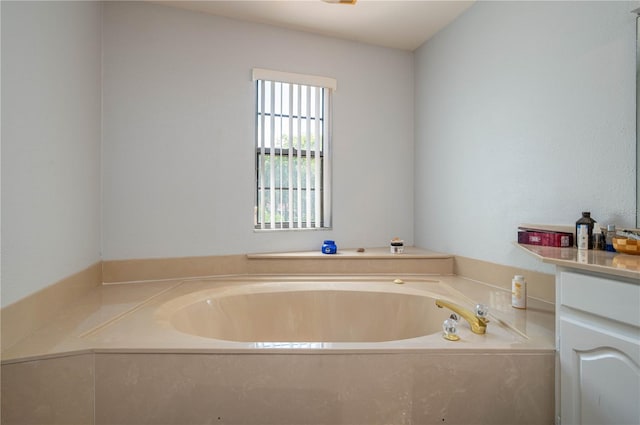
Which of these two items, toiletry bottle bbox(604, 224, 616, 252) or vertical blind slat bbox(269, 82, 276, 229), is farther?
vertical blind slat bbox(269, 82, 276, 229)

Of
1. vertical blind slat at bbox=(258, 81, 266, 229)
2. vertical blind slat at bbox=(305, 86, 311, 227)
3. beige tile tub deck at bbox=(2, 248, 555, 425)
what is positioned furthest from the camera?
vertical blind slat at bbox=(305, 86, 311, 227)

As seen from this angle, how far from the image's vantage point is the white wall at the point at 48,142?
1152 mm

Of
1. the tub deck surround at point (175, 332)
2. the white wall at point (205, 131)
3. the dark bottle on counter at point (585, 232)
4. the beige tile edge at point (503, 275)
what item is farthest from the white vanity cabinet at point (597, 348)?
the white wall at point (205, 131)

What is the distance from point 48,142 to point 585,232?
2.35 m

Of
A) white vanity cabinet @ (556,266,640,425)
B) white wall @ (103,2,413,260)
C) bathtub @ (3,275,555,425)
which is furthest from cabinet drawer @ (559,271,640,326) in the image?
white wall @ (103,2,413,260)

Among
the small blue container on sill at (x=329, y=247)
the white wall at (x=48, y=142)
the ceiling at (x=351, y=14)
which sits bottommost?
the small blue container on sill at (x=329, y=247)

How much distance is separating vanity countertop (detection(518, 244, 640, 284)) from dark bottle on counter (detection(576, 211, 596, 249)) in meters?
0.03

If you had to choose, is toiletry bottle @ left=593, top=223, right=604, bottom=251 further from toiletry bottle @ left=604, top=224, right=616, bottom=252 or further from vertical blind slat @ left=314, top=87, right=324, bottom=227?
vertical blind slat @ left=314, top=87, right=324, bottom=227

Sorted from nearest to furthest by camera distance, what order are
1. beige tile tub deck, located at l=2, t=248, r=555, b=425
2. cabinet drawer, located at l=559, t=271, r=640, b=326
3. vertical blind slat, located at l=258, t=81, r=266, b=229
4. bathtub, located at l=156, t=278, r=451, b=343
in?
cabinet drawer, located at l=559, t=271, r=640, b=326 < beige tile tub deck, located at l=2, t=248, r=555, b=425 < bathtub, located at l=156, t=278, r=451, b=343 < vertical blind slat, located at l=258, t=81, r=266, b=229

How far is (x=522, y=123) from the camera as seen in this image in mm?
1764

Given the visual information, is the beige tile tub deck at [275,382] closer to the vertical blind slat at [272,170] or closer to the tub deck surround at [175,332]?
the tub deck surround at [175,332]

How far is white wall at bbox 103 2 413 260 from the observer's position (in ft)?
6.75

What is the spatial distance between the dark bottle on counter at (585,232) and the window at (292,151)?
1.60 metres

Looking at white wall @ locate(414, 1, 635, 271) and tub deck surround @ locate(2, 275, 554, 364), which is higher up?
white wall @ locate(414, 1, 635, 271)
